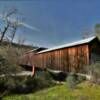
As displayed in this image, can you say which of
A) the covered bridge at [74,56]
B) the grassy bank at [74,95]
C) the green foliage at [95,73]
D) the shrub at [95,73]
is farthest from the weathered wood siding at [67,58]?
the grassy bank at [74,95]

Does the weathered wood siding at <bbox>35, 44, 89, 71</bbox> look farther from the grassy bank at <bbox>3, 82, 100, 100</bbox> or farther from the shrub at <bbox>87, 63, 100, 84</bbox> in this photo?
the grassy bank at <bbox>3, 82, 100, 100</bbox>

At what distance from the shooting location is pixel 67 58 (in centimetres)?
2534

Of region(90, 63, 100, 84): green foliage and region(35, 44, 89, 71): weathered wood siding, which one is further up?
region(35, 44, 89, 71): weathered wood siding

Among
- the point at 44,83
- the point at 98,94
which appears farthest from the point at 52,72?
the point at 98,94

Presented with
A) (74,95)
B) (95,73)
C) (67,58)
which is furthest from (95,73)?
(67,58)

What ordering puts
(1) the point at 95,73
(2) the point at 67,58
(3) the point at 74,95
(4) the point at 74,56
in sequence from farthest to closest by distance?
(2) the point at 67,58 → (4) the point at 74,56 → (1) the point at 95,73 → (3) the point at 74,95

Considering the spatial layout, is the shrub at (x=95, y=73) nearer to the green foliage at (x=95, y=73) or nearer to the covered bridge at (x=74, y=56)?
the green foliage at (x=95, y=73)

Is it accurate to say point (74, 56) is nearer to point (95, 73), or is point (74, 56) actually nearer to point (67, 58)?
point (67, 58)

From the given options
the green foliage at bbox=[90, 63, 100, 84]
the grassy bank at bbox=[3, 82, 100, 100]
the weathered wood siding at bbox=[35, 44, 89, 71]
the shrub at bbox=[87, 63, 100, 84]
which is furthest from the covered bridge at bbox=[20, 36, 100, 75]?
the grassy bank at bbox=[3, 82, 100, 100]

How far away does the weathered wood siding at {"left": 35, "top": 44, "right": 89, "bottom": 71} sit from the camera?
23275 millimetres

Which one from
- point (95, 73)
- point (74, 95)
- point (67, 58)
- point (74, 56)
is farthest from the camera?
point (67, 58)

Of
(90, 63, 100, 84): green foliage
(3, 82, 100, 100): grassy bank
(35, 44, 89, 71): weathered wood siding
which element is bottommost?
(3, 82, 100, 100): grassy bank

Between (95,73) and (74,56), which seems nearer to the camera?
(95,73)

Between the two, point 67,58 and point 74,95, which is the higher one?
point 67,58
